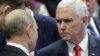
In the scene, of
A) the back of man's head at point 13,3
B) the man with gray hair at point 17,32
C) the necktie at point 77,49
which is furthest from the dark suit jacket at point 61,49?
the man with gray hair at point 17,32

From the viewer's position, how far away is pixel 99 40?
250 inches

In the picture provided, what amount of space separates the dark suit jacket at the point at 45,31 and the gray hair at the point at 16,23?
4.13ft

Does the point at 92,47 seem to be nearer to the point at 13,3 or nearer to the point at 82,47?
the point at 82,47

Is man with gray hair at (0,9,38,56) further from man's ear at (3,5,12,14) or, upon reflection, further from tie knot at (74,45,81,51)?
tie knot at (74,45,81,51)

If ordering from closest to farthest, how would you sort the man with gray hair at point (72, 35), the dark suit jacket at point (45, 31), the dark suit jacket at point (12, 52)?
the dark suit jacket at point (12, 52) < the man with gray hair at point (72, 35) < the dark suit jacket at point (45, 31)

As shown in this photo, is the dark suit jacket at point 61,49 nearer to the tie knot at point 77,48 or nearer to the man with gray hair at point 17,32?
the tie knot at point 77,48

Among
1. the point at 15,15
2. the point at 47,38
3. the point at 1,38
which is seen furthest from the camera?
the point at 47,38

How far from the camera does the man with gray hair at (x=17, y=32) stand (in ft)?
17.2

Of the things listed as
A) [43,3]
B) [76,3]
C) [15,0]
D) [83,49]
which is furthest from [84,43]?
[43,3]

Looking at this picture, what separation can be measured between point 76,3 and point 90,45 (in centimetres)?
51

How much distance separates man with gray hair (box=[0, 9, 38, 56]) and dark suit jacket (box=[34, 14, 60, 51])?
47.7 inches

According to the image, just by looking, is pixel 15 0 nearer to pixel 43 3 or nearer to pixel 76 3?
pixel 76 3

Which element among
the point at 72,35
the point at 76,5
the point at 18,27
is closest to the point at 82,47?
the point at 72,35

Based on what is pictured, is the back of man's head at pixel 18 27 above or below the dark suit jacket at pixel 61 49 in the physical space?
above
